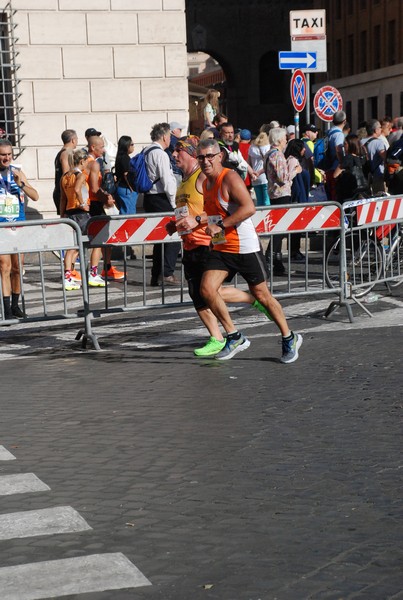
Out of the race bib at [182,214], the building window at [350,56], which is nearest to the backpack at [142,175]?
the race bib at [182,214]

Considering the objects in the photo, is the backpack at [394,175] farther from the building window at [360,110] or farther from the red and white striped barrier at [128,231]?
the building window at [360,110]

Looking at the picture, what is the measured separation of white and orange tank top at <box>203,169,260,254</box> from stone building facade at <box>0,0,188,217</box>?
1022 cm

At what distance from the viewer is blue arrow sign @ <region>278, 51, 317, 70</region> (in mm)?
20578

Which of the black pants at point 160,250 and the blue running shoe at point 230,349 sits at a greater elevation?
the black pants at point 160,250

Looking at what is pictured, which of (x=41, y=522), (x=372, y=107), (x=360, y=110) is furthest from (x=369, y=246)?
(x=360, y=110)

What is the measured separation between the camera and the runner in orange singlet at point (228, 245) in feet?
29.9

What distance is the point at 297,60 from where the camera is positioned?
20719 mm

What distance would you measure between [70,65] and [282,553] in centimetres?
1529

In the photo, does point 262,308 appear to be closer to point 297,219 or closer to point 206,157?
point 206,157

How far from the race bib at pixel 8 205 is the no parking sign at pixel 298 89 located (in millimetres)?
10191

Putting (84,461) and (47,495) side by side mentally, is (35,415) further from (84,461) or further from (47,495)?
(47,495)

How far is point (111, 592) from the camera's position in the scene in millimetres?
4543

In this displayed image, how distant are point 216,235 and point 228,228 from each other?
0.11 m

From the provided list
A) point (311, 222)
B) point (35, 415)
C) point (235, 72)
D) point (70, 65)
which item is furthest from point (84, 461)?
point (235, 72)
